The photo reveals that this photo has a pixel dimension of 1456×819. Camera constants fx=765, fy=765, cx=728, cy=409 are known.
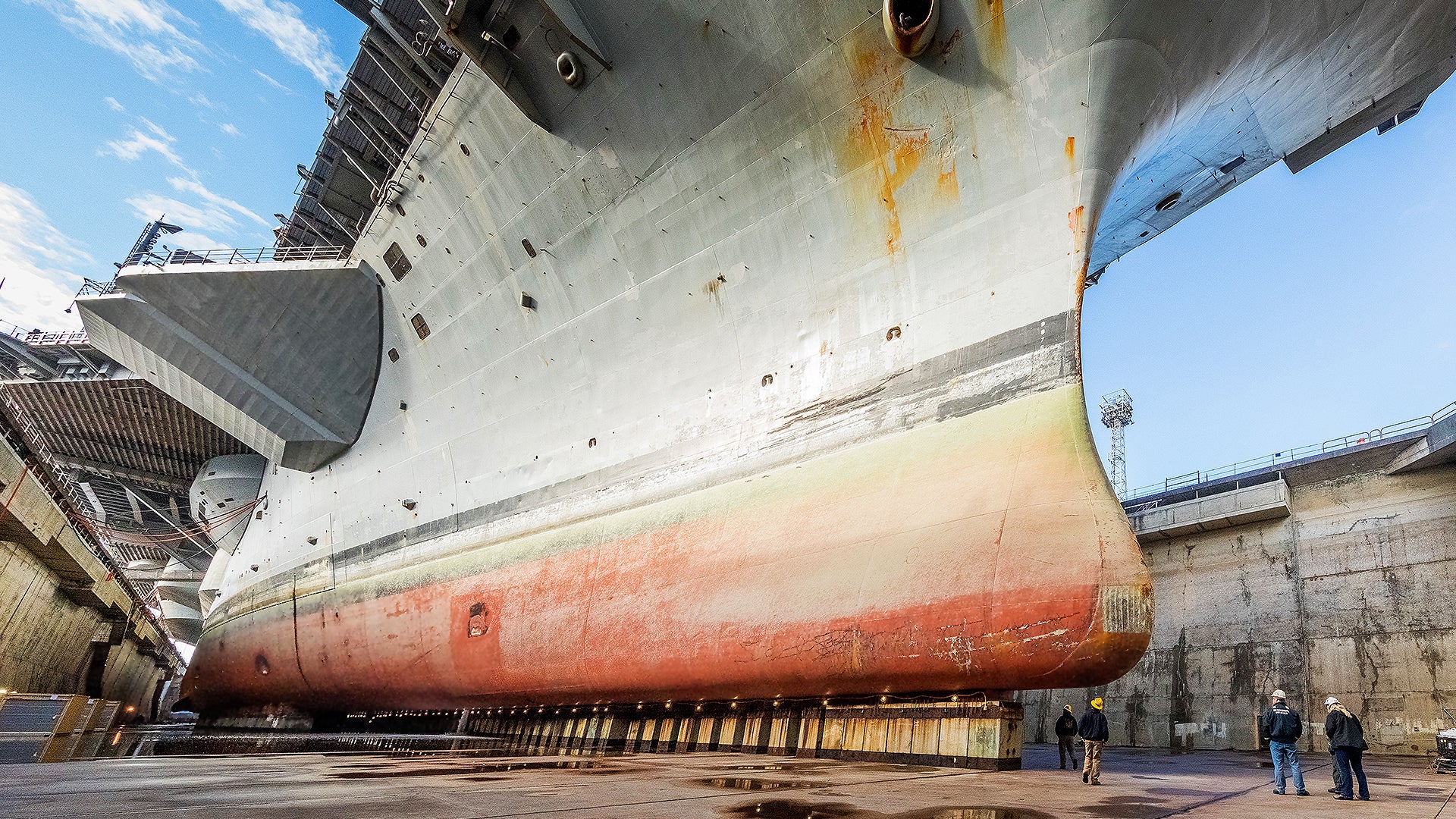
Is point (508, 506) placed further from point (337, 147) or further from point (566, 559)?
point (337, 147)

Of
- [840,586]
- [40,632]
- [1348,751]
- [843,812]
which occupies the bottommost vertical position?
[40,632]

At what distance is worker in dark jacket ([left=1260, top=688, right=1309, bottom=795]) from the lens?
Answer: 570cm

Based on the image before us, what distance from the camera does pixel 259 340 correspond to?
1398 centimetres

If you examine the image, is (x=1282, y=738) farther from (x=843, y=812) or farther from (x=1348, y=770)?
(x=843, y=812)

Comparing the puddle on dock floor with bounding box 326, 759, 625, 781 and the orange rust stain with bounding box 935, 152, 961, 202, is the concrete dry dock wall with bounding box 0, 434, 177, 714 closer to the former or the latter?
the puddle on dock floor with bounding box 326, 759, 625, 781

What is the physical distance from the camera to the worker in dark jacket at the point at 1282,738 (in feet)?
18.7

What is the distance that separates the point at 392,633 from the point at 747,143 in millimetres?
9205

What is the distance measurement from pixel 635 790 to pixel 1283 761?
196 inches

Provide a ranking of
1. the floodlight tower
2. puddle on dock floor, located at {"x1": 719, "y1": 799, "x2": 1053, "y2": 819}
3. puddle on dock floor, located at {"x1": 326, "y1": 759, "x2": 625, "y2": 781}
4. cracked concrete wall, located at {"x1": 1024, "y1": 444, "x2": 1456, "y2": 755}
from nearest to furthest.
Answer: puddle on dock floor, located at {"x1": 719, "y1": 799, "x2": 1053, "y2": 819}
puddle on dock floor, located at {"x1": 326, "y1": 759, "x2": 625, "y2": 781}
cracked concrete wall, located at {"x1": 1024, "y1": 444, "x2": 1456, "y2": 755}
the floodlight tower

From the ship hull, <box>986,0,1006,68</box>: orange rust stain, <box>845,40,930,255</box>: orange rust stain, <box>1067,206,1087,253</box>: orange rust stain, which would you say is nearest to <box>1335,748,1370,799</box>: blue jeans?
the ship hull

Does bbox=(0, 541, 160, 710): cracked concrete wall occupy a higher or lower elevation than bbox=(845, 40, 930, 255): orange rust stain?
lower

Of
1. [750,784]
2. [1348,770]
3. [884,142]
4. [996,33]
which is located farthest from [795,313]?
[1348,770]

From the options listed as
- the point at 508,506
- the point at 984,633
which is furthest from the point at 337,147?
the point at 984,633

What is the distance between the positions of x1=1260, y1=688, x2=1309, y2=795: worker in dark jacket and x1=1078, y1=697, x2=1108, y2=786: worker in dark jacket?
1179 millimetres
